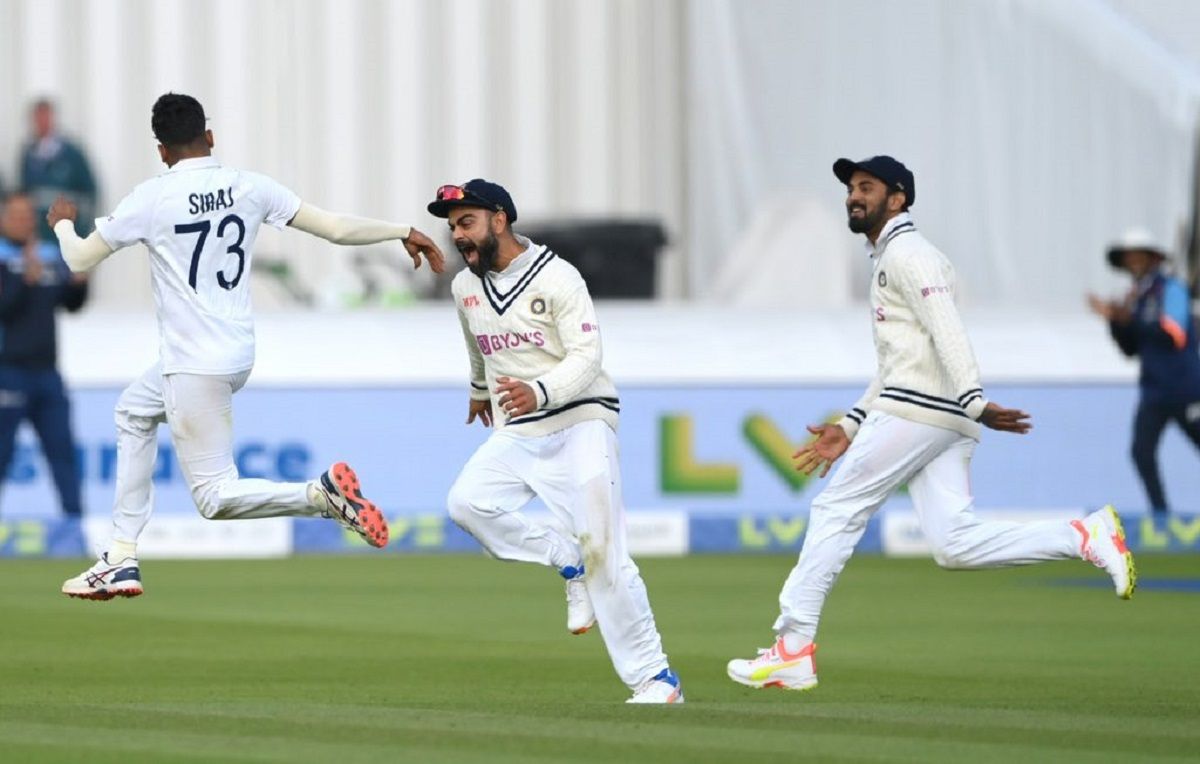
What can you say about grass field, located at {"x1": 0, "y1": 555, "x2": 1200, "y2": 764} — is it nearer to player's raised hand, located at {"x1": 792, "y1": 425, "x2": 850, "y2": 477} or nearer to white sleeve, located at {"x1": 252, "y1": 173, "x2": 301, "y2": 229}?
player's raised hand, located at {"x1": 792, "y1": 425, "x2": 850, "y2": 477}

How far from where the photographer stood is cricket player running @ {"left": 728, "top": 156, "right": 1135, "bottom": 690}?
8648mm

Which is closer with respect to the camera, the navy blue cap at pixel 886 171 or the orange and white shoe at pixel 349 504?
the orange and white shoe at pixel 349 504

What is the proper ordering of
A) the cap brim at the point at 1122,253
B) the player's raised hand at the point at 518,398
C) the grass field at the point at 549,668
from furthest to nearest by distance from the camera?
1. the cap brim at the point at 1122,253
2. the player's raised hand at the point at 518,398
3. the grass field at the point at 549,668

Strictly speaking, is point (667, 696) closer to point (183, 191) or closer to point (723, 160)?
point (183, 191)

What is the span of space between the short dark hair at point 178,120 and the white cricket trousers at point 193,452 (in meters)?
0.78

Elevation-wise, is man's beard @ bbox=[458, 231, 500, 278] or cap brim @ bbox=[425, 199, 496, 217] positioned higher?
cap brim @ bbox=[425, 199, 496, 217]

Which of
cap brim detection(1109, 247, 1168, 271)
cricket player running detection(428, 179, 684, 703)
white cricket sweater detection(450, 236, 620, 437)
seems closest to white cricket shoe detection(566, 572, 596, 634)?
cricket player running detection(428, 179, 684, 703)

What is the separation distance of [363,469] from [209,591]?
262 centimetres

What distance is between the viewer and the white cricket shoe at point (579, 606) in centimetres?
843

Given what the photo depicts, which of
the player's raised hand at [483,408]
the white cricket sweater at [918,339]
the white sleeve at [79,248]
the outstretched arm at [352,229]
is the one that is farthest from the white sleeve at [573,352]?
the white sleeve at [79,248]

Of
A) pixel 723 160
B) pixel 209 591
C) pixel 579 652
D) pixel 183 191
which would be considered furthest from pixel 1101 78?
pixel 183 191

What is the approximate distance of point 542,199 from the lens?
23.0 metres

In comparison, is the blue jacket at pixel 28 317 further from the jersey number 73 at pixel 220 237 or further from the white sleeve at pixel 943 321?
the white sleeve at pixel 943 321

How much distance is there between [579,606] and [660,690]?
438 millimetres
